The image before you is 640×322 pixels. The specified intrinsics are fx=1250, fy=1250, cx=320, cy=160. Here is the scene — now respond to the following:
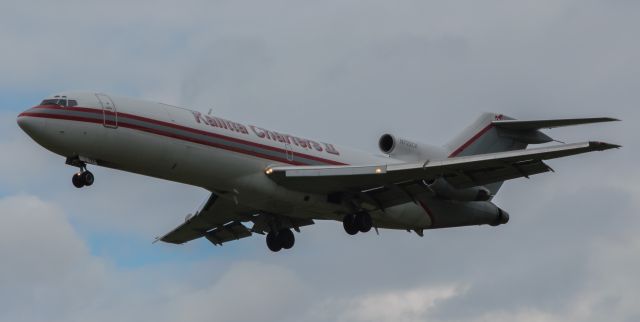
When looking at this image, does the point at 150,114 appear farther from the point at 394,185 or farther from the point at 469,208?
the point at 469,208

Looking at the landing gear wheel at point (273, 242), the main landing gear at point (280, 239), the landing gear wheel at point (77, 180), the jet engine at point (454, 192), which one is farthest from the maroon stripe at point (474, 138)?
the landing gear wheel at point (77, 180)

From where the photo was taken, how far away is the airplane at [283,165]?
32812 mm

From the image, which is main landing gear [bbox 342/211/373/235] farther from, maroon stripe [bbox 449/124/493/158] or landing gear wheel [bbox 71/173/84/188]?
landing gear wheel [bbox 71/173/84/188]

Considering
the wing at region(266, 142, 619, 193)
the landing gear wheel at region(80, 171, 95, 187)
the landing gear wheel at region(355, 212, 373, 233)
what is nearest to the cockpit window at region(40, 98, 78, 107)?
the landing gear wheel at region(80, 171, 95, 187)

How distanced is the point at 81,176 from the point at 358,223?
8.91 meters

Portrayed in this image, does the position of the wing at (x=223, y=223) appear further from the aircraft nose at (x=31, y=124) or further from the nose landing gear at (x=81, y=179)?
the aircraft nose at (x=31, y=124)

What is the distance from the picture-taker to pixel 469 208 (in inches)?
1613

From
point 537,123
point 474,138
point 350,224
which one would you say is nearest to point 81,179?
point 350,224

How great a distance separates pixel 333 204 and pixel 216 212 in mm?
4576

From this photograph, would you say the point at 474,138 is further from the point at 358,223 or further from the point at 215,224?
the point at 215,224

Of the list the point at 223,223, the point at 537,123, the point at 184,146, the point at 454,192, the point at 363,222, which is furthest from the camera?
the point at 223,223

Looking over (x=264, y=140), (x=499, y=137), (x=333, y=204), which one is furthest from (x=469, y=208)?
(x=264, y=140)

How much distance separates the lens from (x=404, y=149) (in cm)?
3966

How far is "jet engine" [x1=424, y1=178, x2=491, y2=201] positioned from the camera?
1547 inches
